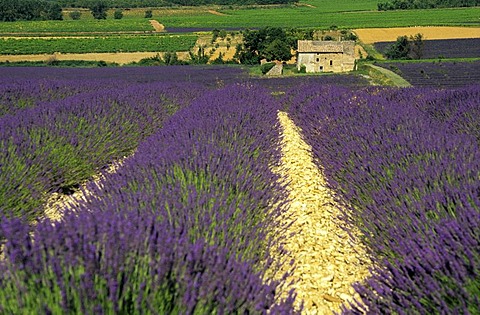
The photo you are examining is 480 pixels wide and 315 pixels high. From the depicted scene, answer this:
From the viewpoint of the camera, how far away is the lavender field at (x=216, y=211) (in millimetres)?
1643

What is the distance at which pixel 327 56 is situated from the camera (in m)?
25.1

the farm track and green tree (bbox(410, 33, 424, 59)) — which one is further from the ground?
the farm track

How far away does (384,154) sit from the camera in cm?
363

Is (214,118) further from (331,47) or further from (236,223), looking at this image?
(331,47)

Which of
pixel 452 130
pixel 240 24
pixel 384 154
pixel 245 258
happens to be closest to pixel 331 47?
pixel 452 130

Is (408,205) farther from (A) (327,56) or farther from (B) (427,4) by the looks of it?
(B) (427,4)

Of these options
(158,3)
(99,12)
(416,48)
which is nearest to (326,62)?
(416,48)

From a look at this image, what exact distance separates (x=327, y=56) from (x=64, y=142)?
21.6 meters

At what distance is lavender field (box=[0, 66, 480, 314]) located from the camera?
1.64m

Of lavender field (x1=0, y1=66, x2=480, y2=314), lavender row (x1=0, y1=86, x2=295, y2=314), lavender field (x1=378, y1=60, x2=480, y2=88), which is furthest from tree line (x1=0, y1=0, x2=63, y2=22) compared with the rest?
lavender row (x1=0, y1=86, x2=295, y2=314)

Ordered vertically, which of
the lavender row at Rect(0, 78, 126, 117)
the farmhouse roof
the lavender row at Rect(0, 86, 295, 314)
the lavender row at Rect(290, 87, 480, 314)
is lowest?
the farmhouse roof

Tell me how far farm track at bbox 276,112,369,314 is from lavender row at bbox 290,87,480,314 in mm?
152

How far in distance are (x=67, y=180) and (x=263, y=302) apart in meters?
3.42

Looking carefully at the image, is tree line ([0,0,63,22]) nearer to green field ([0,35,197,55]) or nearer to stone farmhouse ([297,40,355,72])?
green field ([0,35,197,55])
